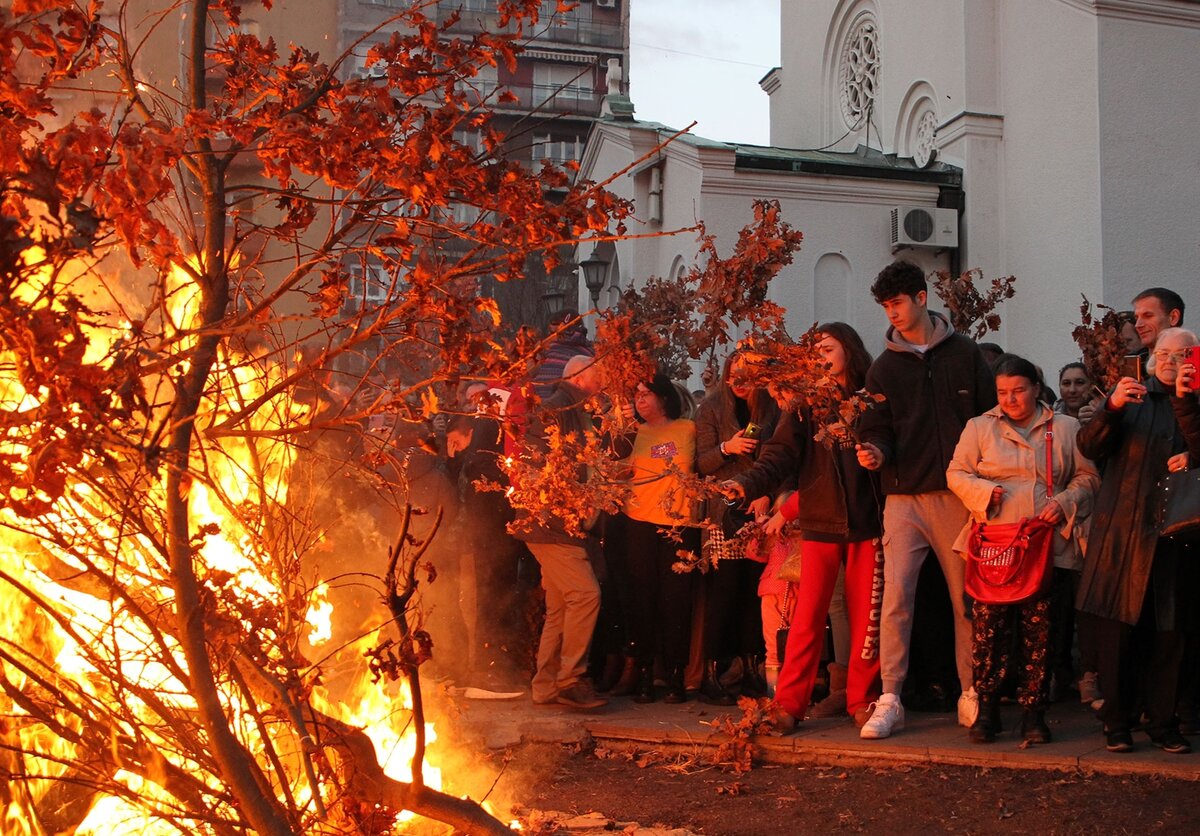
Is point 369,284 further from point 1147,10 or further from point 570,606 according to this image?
point 1147,10

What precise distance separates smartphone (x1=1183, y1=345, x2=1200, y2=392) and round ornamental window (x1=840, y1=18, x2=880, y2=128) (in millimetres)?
17225

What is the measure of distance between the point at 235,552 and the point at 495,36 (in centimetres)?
210

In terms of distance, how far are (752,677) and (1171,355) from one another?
382 centimetres

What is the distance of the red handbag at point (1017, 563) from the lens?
6988 mm

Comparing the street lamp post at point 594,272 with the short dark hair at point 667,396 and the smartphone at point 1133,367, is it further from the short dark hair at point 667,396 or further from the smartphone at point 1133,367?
the smartphone at point 1133,367

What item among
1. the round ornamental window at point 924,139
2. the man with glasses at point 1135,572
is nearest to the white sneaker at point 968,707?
the man with glasses at point 1135,572

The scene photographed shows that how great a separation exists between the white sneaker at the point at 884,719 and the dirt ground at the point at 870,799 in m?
0.27

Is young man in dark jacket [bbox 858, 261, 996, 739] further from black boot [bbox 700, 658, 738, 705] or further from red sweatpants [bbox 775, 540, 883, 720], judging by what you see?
black boot [bbox 700, 658, 738, 705]

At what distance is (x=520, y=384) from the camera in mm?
4152

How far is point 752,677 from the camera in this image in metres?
9.14

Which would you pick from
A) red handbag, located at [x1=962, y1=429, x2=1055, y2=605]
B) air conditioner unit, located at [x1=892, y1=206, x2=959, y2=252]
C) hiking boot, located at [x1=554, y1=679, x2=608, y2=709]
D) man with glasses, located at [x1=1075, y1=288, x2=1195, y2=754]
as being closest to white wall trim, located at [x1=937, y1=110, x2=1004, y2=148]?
air conditioner unit, located at [x1=892, y1=206, x2=959, y2=252]

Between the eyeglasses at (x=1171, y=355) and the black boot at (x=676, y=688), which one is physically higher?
the eyeglasses at (x=1171, y=355)

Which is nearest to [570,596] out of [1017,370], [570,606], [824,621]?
[570,606]

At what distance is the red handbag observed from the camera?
6.99 meters
